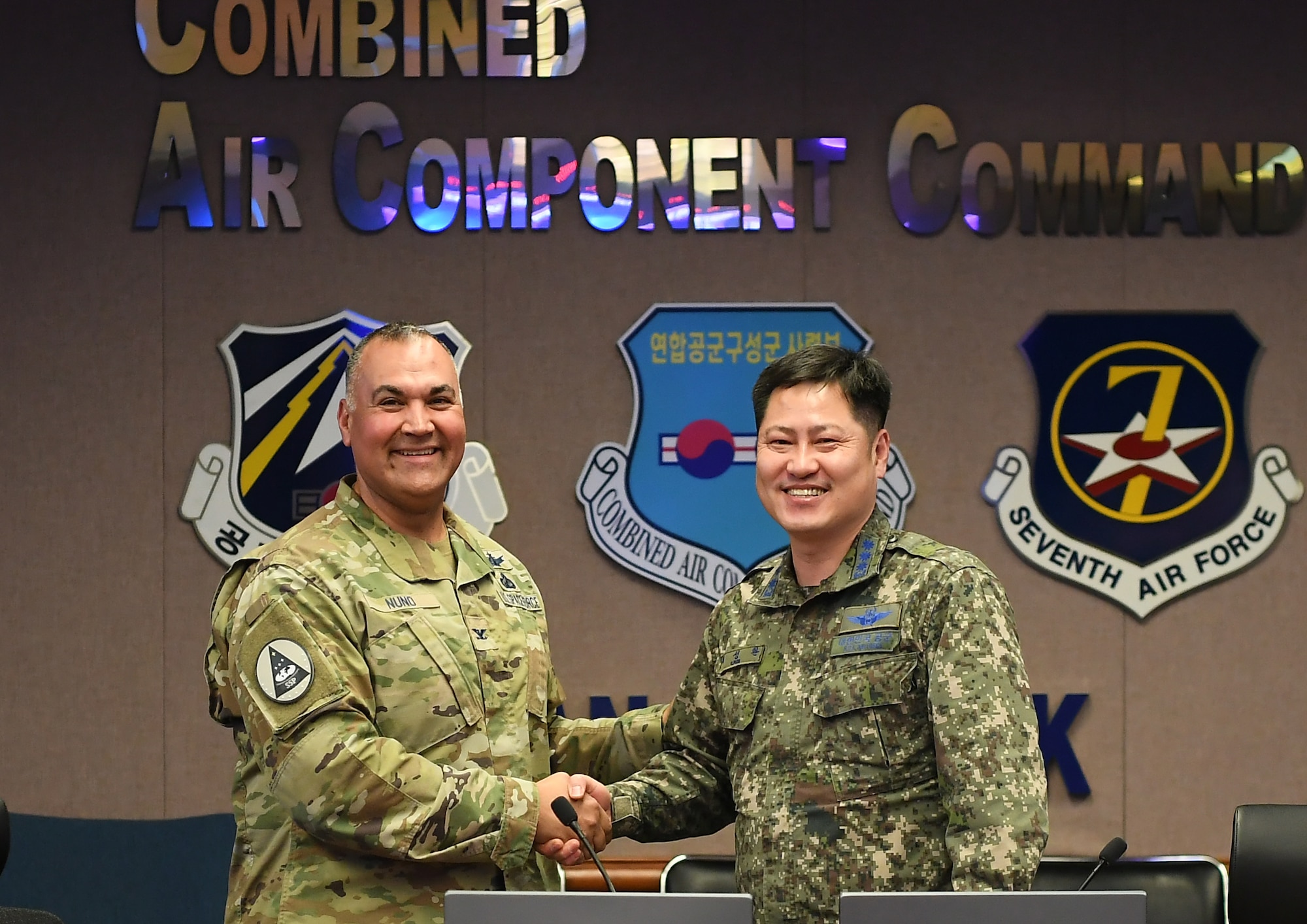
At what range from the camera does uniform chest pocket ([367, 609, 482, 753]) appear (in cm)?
235

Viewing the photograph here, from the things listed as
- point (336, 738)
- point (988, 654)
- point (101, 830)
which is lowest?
point (101, 830)

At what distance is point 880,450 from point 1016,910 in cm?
112

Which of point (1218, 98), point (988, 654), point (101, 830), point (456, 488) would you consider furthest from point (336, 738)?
point (1218, 98)

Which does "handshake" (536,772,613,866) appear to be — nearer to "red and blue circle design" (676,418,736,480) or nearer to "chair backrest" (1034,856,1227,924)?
"chair backrest" (1034,856,1227,924)

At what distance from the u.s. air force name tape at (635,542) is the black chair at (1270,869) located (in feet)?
5.97

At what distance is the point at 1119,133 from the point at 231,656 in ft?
10.8

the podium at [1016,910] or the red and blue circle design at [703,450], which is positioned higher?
the red and blue circle design at [703,450]

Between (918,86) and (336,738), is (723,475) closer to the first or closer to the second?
(918,86)

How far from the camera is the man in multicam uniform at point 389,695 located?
2221mm

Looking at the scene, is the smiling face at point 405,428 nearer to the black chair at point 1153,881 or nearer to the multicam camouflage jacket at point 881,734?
the multicam camouflage jacket at point 881,734

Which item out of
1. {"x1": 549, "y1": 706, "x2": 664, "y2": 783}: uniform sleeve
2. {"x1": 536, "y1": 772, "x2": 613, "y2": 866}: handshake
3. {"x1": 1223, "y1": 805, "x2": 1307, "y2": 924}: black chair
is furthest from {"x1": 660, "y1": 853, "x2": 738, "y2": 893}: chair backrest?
{"x1": 1223, "y1": 805, "x2": 1307, "y2": 924}: black chair

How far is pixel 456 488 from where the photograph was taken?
14.0 ft

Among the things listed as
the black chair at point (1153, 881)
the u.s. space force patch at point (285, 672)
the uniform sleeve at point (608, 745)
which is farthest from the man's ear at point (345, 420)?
the black chair at point (1153, 881)

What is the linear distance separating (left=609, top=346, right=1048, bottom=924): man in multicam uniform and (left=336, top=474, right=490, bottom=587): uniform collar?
0.54 m
